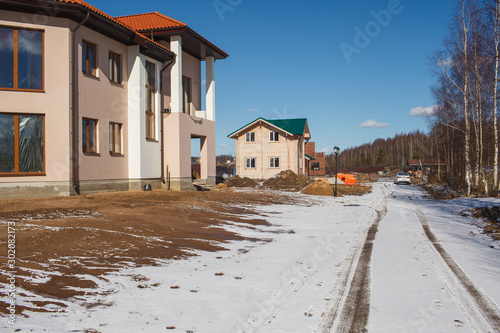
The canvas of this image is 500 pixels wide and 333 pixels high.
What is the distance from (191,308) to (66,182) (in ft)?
33.0

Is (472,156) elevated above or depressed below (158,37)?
below

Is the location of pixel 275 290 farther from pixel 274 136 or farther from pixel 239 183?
pixel 274 136

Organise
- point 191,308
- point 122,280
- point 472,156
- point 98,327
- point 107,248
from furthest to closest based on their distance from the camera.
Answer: point 472,156, point 107,248, point 122,280, point 191,308, point 98,327

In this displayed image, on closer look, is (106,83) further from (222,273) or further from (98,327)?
(98,327)

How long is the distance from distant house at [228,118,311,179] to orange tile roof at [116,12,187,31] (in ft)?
70.1

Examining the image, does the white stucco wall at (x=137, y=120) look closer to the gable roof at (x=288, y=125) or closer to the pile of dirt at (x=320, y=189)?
the pile of dirt at (x=320, y=189)

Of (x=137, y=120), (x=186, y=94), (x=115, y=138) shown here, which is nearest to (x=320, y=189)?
(x=186, y=94)

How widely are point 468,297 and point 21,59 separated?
46.6ft

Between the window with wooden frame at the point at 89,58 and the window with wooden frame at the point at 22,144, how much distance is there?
276cm

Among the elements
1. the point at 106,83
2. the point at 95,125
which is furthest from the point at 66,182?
the point at 106,83

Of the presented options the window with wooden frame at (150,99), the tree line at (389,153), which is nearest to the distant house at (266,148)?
the window with wooden frame at (150,99)

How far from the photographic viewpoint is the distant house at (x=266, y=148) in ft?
132

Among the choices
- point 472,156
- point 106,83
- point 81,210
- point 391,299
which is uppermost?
point 106,83

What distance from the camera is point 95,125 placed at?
14688 millimetres
